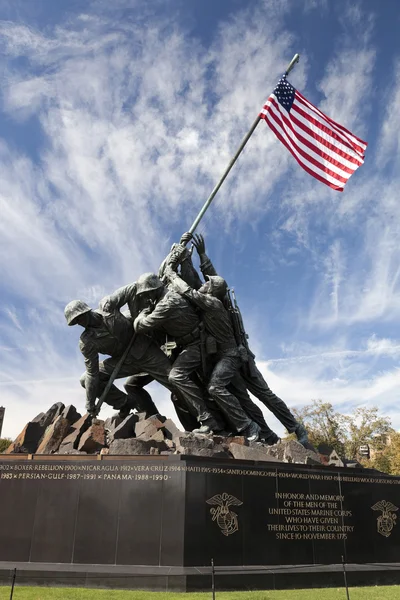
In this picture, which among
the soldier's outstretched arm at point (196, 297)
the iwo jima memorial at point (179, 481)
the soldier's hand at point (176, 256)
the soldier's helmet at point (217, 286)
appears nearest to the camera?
the iwo jima memorial at point (179, 481)

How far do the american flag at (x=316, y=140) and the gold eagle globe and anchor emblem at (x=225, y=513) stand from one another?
8.79 m

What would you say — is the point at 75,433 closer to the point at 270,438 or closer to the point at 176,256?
the point at 270,438

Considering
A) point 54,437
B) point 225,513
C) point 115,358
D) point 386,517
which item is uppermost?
point 115,358

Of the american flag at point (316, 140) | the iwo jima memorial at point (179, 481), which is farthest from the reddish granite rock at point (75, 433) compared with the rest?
the american flag at point (316, 140)

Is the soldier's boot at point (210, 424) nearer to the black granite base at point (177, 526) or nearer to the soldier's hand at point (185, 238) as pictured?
the black granite base at point (177, 526)

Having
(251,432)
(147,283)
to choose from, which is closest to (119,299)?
(147,283)

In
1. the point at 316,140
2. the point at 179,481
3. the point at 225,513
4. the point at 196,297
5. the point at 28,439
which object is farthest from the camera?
the point at 316,140

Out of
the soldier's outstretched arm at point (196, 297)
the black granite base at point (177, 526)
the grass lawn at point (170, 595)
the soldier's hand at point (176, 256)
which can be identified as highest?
the soldier's hand at point (176, 256)

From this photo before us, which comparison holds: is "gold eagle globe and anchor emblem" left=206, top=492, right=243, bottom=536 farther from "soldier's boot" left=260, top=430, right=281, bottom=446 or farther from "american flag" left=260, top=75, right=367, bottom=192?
"american flag" left=260, top=75, right=367, bottom=192

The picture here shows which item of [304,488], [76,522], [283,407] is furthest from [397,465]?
[76,522]

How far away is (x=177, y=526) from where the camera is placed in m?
8.70

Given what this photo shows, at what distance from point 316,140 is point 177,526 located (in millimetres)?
10790

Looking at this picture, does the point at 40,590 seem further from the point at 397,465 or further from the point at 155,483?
the point at 397,465

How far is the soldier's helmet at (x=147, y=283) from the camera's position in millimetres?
12219
